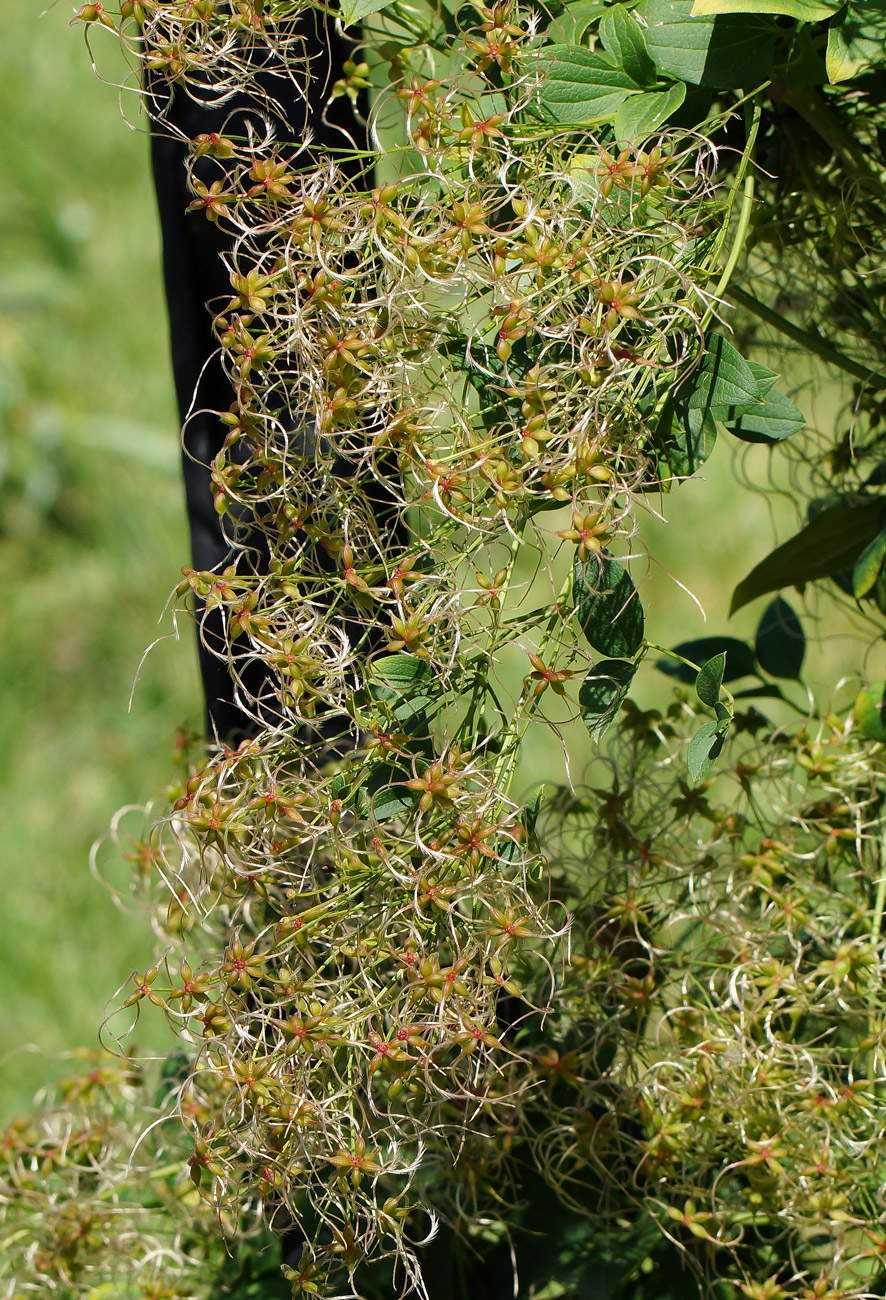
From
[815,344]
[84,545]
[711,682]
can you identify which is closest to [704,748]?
[711,682]

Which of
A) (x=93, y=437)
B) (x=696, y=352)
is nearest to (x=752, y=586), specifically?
(x=696, y=352)

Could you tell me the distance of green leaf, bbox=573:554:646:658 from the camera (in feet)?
1.70

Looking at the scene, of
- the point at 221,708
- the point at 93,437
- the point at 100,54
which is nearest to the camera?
the point at 221,708

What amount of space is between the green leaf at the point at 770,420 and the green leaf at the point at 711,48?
0.13 m

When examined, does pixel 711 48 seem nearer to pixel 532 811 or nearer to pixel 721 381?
pixel 721 381

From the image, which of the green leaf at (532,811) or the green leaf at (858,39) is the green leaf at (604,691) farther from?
the green leaf at (858,39)

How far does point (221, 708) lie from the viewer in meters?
0.71

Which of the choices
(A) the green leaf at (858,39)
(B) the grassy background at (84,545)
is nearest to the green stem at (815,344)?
(A) the green leaf at (858,39)

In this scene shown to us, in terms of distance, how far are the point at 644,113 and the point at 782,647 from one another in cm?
34

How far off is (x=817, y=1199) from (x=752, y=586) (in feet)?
0.98

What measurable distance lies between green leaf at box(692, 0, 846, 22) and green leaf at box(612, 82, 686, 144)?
4 cm

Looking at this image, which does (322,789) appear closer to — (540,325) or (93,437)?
(540,325)

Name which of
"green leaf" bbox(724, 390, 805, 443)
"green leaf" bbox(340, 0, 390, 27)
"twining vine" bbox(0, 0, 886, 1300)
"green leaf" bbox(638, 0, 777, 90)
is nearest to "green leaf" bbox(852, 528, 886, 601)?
"twining vine" bbox(0, 0, 886, 1300)

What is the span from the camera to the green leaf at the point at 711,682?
0.52 metres
